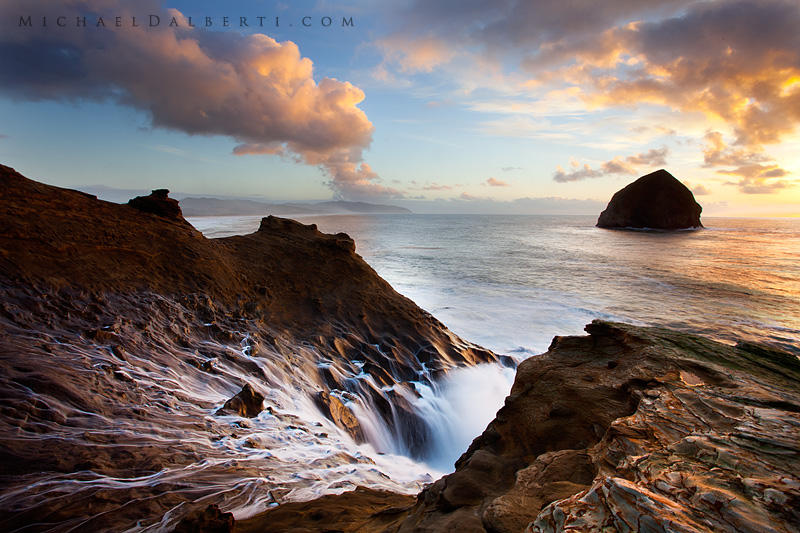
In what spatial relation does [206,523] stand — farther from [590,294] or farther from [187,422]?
[590,294]

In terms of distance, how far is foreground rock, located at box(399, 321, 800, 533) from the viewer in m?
1.68

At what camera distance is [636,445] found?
2420 millimetres

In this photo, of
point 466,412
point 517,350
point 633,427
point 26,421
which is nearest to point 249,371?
point 26,421

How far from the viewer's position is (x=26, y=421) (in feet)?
11.4

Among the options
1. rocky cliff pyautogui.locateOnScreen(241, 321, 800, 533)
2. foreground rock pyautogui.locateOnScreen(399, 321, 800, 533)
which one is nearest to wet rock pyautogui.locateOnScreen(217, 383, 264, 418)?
rocky cliff pyautogui.locateOnScreen(241, 321, 800, 533)

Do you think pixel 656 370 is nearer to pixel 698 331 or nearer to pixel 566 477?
pixel 566 477

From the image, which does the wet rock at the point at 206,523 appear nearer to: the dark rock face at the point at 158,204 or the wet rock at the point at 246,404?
the wet rock at the point at 246,404

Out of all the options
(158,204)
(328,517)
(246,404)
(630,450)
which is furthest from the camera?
(158,204)

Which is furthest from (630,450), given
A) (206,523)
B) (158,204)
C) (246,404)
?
Result: (158,204)

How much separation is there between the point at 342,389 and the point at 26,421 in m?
4.29

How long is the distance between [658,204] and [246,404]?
Answer: 92.1 metres

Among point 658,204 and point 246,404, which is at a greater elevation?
point 658,204

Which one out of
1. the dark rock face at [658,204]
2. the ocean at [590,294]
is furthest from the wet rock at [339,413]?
the dark rock face at [658,204]

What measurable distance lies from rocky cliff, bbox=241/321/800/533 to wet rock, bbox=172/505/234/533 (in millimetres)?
424
